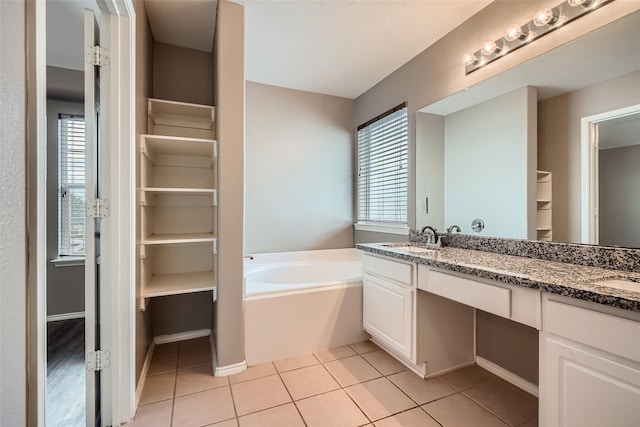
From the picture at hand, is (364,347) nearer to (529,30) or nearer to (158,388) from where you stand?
(158,388)

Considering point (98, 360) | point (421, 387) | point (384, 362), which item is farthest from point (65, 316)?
point (421, 387)

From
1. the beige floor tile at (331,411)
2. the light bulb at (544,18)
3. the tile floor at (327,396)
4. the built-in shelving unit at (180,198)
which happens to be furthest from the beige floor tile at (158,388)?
the light bulb at (544,18)

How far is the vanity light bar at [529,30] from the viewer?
144 cm

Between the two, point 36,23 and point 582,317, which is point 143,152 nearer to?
point 36,23

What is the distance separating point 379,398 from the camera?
1643 millimetres

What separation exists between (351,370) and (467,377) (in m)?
0.75

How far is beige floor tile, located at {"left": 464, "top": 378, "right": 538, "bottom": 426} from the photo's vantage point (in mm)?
1489

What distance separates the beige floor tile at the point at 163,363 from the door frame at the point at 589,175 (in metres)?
2.60

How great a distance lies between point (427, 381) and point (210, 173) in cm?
222

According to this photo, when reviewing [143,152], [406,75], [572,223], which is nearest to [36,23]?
Answer: [143,152]

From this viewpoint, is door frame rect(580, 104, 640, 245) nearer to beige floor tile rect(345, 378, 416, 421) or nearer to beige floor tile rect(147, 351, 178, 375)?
beige floor tile rect(345, 378, 416, 421)

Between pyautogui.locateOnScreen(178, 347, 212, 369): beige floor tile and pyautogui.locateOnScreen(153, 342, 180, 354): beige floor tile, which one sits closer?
pyautogui.locateOnScreen(178, 347, 212, 369): beige floor tile
